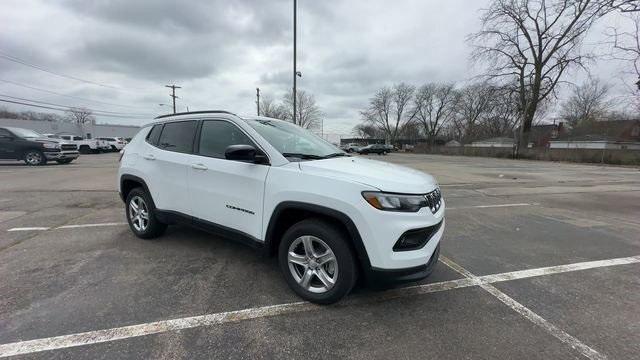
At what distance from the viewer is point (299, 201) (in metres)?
2.87

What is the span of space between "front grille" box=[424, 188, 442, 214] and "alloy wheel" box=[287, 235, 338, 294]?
0.97 m

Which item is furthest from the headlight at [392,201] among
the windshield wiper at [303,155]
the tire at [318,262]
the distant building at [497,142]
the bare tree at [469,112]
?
the bare tree at [469,112]

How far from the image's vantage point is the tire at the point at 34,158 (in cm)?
1629

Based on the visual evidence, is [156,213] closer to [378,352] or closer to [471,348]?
[378,352]

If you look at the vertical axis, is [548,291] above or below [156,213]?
below

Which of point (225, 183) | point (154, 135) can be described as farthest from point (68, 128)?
point (225, 183)

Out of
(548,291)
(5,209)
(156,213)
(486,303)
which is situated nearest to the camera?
(486,303)

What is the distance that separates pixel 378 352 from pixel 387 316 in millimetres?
503

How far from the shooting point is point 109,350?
2.32 meters

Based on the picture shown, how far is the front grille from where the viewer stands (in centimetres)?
285

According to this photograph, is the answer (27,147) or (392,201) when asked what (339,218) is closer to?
(392,201)

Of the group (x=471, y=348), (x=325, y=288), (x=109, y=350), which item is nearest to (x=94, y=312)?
(x=109, y=350)

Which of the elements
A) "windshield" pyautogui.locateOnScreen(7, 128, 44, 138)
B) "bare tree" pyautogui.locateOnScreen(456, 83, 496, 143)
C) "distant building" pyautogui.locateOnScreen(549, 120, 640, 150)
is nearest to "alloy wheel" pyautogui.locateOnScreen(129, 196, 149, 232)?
"windshield" pyautogui.locateOnScreen(7, 128, 44, 138)

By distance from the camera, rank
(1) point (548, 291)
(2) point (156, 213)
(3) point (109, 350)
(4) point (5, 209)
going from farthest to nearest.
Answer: (4) point (5, 209) → (2) point (156, 213) → (1) point (548, 291) → (3) point (109, 350)
